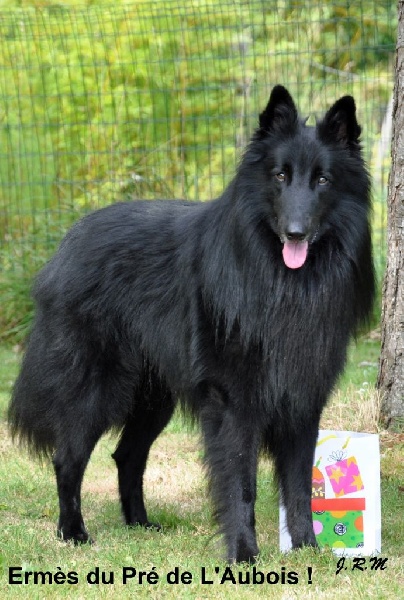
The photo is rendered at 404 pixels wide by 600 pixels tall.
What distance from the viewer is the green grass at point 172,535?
3.50 meters

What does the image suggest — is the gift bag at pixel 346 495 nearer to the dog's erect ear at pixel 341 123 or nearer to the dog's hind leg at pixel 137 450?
the dog's hind leg at pixel 137 450

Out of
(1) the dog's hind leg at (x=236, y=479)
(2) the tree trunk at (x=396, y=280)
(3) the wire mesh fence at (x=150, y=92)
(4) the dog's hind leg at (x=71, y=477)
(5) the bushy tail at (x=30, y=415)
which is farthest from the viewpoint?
(3) the wire mesh fence at (x=150, y=92)

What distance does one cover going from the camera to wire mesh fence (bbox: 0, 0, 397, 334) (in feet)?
28.6

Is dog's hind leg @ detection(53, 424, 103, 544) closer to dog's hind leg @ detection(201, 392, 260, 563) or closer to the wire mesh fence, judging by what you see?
dog's hind leg @ detection(201, 392, 260, 563)

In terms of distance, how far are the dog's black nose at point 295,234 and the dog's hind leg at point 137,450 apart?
4.54ft

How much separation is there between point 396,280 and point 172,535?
2.00 metres

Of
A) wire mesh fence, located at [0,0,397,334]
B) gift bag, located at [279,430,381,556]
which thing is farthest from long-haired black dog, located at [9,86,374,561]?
wire mesh fence, located at [0,0,397,334]

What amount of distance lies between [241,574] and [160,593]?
0.37m

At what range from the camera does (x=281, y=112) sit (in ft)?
12.4

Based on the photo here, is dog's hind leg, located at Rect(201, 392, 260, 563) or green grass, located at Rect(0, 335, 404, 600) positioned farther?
dog's hind leg, located at Rect(201, 392, 260, 563)

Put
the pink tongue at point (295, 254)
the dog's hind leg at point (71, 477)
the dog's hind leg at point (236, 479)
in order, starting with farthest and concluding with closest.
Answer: the dog's hind leg at point (71, 477)
the dog's hind leg at point (236, 479)
the pink tongue at point (295, 254)

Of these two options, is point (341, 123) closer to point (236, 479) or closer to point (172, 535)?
point (236, 479)

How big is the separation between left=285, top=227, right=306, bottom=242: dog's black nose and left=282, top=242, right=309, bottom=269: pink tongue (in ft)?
0.14

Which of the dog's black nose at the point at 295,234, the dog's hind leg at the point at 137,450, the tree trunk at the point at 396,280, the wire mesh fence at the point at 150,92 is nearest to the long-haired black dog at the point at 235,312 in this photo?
the dog's black nose at the point at 295,234
